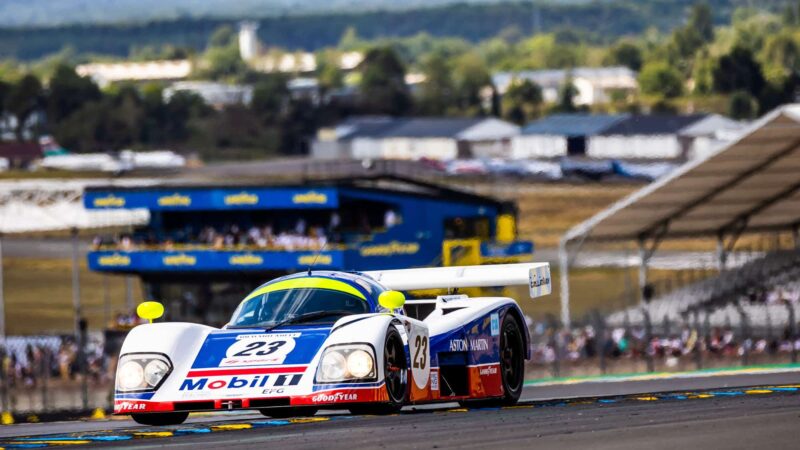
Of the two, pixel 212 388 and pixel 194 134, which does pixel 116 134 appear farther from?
pixel 212 388

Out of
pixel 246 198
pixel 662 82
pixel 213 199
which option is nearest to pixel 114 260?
pixel 213 199

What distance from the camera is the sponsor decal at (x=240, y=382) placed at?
37.6ft

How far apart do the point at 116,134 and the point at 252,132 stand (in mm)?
12081

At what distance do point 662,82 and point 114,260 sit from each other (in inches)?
3918

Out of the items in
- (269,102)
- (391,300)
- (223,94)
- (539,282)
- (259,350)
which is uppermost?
(223,94)

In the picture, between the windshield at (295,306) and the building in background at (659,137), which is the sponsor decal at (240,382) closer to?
the windshield at (295,306)

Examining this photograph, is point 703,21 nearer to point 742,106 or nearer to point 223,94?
point 223,94

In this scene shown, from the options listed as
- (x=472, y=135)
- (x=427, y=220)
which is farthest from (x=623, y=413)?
(x=472, y=135)

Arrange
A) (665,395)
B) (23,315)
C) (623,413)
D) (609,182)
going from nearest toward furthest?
(623,413) < (665,395) < (23,315) < (609,182)

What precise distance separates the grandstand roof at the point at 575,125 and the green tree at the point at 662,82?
19395 mm

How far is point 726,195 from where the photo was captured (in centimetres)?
3706

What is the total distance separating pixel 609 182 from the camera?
92.4 metres

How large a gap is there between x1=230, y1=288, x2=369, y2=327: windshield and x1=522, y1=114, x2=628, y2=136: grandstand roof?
96622mm

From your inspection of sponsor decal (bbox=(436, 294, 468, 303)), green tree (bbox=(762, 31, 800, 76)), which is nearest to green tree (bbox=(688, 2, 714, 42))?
green tree (bbox=(762, 31, 800, 76))
